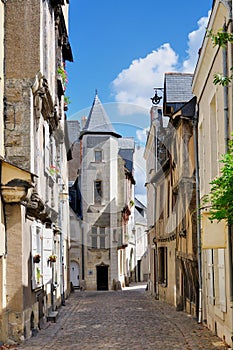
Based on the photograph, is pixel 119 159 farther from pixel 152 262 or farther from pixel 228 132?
pixel 228 132

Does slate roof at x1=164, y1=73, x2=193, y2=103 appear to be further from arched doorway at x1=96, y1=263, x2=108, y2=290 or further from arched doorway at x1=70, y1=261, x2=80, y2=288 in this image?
arched doorway at x1=70, y1=261, x2=80, y2=288

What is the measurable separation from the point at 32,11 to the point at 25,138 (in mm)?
3071

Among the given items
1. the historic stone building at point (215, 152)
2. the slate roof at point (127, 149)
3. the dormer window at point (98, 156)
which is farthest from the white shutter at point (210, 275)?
the slate roof at point (127, 149)

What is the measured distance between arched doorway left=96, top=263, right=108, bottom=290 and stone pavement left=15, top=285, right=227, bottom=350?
57.3ft

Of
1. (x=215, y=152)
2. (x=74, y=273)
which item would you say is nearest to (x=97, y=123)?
(x=74, y=273)

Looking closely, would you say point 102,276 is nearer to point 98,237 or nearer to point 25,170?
point 98,237

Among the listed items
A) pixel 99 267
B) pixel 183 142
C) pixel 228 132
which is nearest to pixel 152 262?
pixel 99 267

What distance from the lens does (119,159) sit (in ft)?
131

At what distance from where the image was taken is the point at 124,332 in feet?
45.2

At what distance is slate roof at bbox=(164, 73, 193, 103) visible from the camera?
68.6 ft

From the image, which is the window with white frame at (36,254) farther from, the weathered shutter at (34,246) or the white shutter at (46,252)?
the white shutter at (46,252)

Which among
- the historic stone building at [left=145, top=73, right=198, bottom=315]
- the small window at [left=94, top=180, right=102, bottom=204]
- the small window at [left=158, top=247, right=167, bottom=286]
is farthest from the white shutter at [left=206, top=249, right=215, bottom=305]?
the small window at [left=94, top=180, right=102, bottom=204]

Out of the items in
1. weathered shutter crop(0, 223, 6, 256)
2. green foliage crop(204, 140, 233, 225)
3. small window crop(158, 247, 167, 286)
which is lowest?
small window crop(158, 247, 167, 286)

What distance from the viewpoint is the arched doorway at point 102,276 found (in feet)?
123
